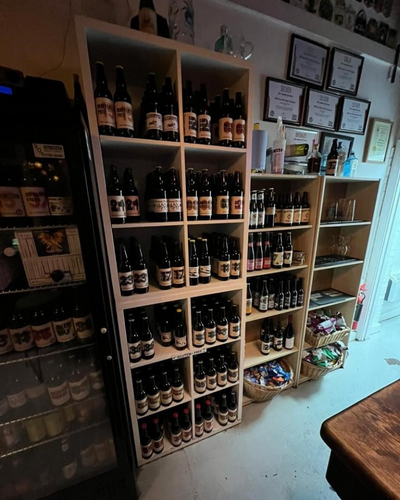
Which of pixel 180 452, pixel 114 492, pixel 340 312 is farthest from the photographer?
pixel 340 312

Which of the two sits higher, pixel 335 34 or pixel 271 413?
pixel 335 34

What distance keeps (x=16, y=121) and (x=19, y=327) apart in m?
0.76

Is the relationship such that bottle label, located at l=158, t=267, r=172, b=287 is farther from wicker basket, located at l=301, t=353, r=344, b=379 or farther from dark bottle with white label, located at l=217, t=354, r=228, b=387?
wicker basket, located at l=301, t=353, r=344, b=379

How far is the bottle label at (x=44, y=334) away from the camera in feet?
2.82

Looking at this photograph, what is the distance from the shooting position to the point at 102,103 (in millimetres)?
781

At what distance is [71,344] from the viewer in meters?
0.92

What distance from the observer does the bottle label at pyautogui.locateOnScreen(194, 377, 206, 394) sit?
48.6 inches

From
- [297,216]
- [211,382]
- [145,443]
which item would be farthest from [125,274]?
[297,216]

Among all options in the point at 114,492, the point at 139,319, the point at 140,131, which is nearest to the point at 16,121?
the point at 140,131

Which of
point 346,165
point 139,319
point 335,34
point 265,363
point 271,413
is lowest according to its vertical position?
point 271,413

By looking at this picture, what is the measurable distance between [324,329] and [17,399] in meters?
1.97

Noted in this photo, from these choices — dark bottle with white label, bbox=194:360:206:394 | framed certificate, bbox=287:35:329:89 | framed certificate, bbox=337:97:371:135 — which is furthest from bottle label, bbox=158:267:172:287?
framed certificate, bbox=337:97:371:135

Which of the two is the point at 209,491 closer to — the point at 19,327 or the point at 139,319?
the point at 139,319

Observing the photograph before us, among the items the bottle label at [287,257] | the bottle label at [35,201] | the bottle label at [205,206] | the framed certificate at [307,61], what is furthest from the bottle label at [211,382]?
the framed certificate at [307,61]
